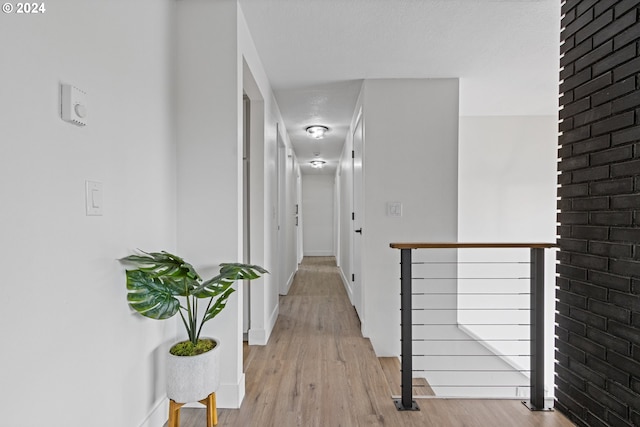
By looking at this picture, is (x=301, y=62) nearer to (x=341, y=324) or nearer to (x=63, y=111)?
(x=63, y=111)

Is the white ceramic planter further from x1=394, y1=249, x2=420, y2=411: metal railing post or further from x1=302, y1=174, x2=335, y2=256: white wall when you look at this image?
x1=302, y1=174, x2=335, y2=256: white wall

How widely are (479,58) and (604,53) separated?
1.09 meters

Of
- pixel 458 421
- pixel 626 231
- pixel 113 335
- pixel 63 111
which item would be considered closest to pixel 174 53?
pixel 63 111

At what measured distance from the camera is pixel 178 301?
5.05 feet

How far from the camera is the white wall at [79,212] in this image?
94cm

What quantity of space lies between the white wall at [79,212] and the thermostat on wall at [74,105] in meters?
0.02

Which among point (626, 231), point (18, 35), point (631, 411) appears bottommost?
point (631, 411)

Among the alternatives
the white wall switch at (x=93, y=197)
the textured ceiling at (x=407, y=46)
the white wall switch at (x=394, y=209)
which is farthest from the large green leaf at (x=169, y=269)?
the white wall switch at (x=394, y=209)

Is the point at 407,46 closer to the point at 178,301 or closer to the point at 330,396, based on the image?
the point at 178,301

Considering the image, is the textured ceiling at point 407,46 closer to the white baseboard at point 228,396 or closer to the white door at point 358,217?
the white door at point 358,217

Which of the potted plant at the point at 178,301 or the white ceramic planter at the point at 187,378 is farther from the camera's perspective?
the white ceramic planter at the point at 187,378

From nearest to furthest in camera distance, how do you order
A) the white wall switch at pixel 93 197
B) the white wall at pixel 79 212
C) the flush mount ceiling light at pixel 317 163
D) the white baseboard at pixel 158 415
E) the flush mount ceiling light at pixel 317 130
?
1. the white wall at pixel 79 212
2. the white wall switch at pixel 93 197
3. the white baseboard at pixel 158 415
4. the flush mount ceiling light at pixel 317 130
5. the flush mount ceiling light at pixel 317 163

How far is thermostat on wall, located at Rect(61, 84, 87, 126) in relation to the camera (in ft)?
3.62

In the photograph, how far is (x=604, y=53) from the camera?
1689 mm
